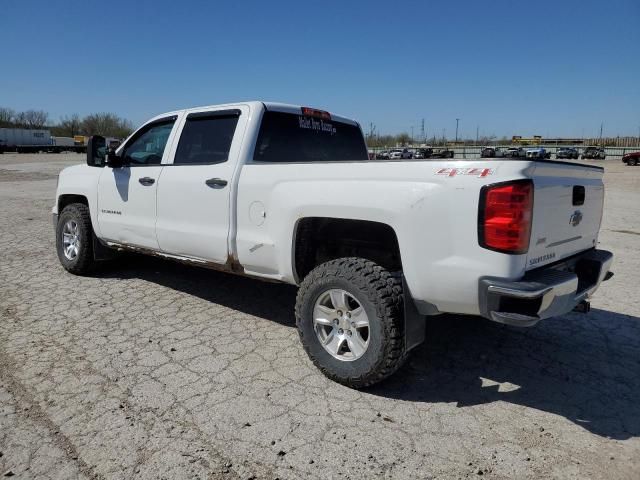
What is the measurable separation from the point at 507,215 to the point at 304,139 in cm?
227

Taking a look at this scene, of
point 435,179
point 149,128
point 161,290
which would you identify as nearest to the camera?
point 435,179

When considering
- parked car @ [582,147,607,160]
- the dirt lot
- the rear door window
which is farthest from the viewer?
parked car @ [582,147,607,160]

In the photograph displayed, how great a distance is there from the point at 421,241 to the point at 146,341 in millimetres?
2334

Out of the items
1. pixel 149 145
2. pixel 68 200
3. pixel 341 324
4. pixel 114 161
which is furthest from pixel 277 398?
pixel 68 200

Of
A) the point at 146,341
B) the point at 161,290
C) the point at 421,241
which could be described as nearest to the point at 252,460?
the point at 421,241

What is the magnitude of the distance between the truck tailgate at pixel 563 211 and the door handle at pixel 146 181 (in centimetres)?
324

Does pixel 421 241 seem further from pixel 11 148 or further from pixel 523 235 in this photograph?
pixel 11 148

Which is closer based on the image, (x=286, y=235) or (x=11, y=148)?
(x=286, y=235)

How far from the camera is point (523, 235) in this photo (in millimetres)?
2416

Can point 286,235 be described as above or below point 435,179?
below

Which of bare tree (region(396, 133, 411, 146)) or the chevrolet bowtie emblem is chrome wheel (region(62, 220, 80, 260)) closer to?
the chevrolet bowtie emblem

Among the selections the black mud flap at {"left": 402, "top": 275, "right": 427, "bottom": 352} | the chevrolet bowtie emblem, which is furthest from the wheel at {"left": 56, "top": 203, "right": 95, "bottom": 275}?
the chevrolet bowtie emblem

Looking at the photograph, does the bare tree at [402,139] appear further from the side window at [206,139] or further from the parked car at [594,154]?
the side window at [206,139]

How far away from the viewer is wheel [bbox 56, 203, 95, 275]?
17.3 ft
